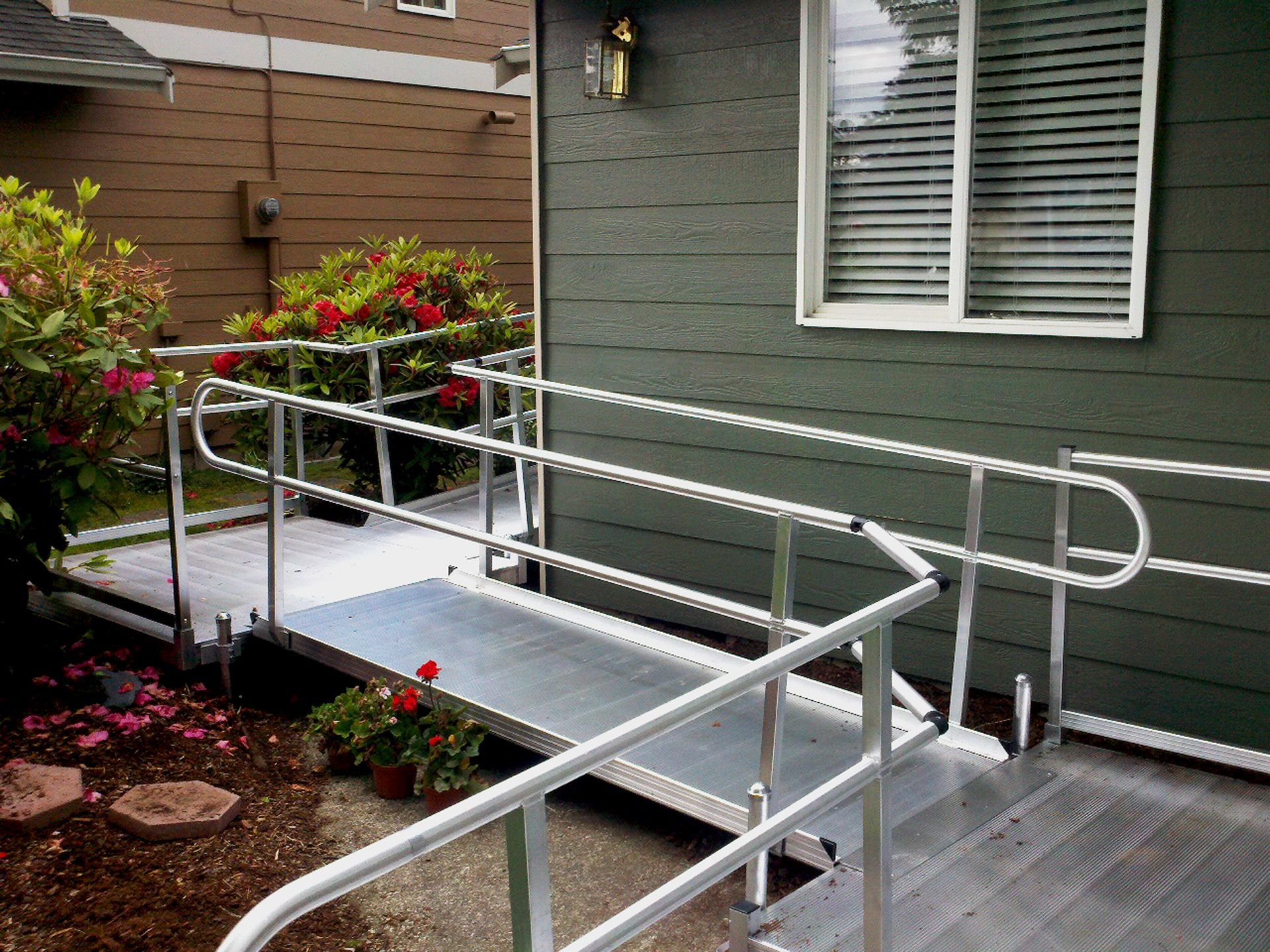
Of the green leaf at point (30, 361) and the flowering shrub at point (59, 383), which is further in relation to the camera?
the flowering shrub at point (59, 383)

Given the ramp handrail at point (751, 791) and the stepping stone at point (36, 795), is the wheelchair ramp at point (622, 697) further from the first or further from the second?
the stepping stone at point (36, 795)

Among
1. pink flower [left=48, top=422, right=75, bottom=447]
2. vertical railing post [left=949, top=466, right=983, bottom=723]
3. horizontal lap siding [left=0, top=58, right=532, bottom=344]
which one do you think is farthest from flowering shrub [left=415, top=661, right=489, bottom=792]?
horizontal lap siding [left=0, top=58, right=532, bottom=344]

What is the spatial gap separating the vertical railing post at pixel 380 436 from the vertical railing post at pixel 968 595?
3.51 metres

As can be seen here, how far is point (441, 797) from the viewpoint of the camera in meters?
3.89

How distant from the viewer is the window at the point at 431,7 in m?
9.98

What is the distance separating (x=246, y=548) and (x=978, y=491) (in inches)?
151

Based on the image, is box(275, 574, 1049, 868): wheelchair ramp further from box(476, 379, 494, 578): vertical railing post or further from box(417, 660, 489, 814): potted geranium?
box(476, 379, 494, 578): vertical railing post

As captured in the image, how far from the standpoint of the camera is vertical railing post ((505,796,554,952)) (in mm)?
1622

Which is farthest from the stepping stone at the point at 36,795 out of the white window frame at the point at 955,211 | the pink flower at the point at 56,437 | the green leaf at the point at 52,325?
the white window frame at the point at 955,211

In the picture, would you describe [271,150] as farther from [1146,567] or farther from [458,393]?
[1146,567]

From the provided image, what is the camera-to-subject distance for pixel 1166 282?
410 cm

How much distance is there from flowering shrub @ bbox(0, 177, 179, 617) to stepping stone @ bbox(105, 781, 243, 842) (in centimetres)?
112

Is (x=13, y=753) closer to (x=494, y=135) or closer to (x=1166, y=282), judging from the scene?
(x=1166, y=282)

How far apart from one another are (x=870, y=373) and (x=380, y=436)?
2754mm
